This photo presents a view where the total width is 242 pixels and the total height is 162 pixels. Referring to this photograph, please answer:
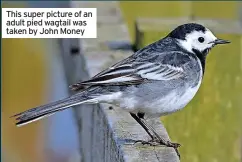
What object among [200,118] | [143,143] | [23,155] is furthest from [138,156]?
[23,155]

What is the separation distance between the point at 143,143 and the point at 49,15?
234 centimetres

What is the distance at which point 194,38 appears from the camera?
5.47 metres

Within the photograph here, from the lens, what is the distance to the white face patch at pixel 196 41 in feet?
17.9

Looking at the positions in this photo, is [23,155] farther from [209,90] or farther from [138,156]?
[138,156]

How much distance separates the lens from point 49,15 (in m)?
6.88

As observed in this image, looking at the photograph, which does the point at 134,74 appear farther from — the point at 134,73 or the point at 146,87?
the point at 146,87

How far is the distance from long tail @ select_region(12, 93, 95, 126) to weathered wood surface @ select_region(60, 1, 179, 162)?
0.24 m

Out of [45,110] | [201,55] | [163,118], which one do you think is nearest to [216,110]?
[163,118]

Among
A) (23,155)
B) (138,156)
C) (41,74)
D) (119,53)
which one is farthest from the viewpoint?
(41,74)

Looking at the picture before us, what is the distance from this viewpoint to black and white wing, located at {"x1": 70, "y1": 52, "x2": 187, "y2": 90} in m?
5.05

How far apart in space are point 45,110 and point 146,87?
24.7 inches

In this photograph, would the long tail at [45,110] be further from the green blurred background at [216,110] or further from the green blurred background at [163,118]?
the green blurred background at [216,110]

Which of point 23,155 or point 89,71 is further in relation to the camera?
point 23,155
